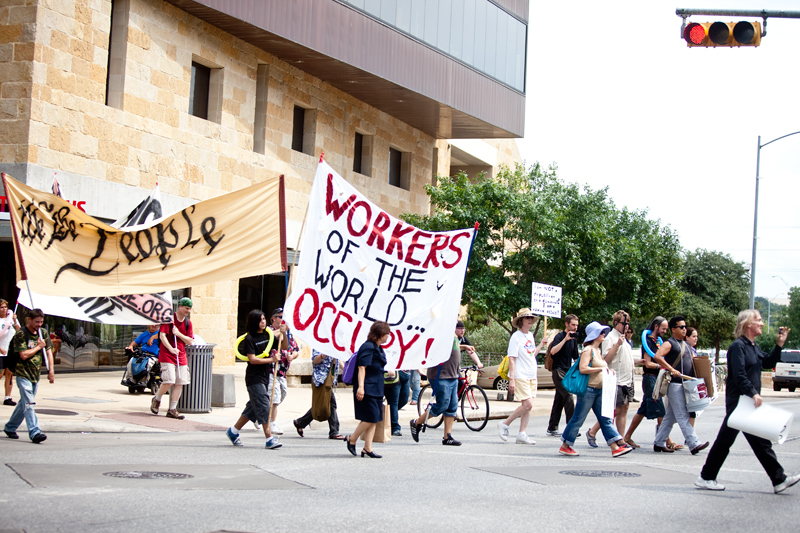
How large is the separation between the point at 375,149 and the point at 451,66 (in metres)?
3.88

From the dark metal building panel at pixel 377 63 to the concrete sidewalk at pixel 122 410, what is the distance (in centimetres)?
1001

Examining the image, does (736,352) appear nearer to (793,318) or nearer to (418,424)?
(418,424)

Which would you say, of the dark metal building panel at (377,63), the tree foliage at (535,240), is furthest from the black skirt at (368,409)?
the tree foliage at (535,240)

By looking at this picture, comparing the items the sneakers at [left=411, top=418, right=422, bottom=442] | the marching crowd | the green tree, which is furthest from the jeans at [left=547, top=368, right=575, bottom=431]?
the green tree

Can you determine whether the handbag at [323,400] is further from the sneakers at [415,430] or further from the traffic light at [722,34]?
the traffic light at [722,34]

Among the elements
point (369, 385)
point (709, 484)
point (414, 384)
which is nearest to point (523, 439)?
point (369, 385)

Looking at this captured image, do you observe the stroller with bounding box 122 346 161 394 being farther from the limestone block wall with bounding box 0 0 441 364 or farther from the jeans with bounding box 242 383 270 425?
the jeans with bounding box 242 383 270 425

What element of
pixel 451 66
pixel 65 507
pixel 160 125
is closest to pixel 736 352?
pixel 65 507

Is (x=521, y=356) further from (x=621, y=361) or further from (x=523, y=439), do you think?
(x=621, y=361)

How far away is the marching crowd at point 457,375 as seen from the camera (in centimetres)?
980

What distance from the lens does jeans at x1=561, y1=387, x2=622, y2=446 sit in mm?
10727

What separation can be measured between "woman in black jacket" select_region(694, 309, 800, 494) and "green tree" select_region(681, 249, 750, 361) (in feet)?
167

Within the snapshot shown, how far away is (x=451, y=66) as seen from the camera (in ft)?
100

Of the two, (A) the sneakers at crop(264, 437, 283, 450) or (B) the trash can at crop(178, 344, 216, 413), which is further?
(B) the trash can at crop(178, 344, 216, 413)
